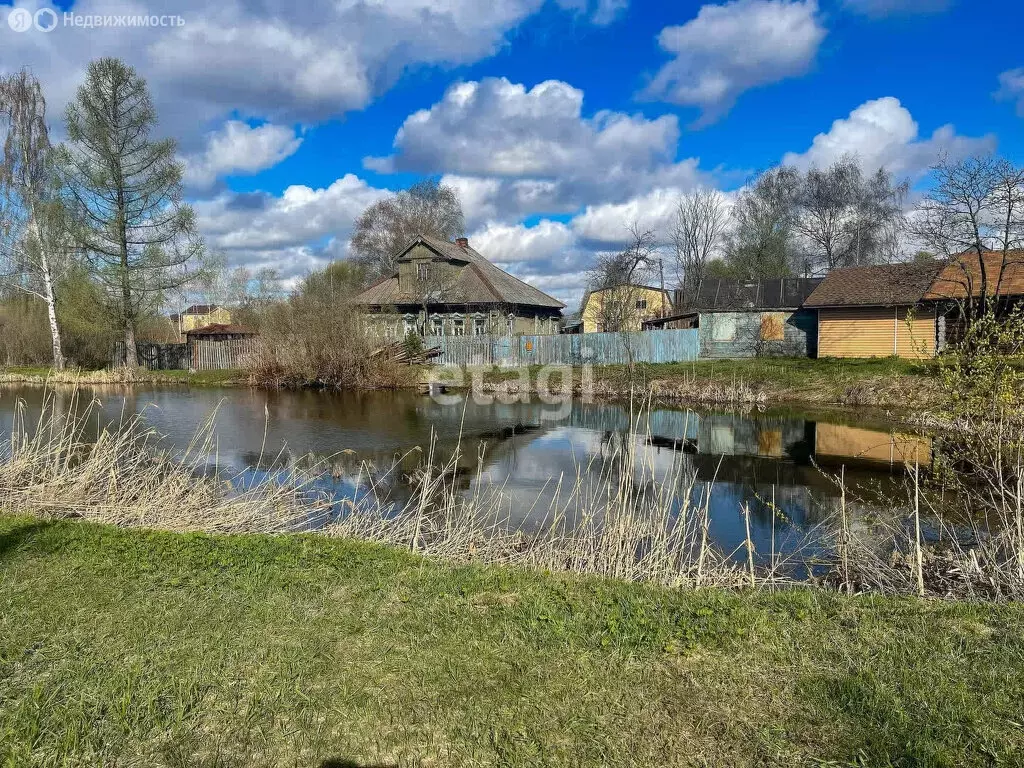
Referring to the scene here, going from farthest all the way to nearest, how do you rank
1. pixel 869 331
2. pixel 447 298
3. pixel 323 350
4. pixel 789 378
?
pixel 447 298 → pixel 323 350 → pixel 869 331 → pixel 789 378

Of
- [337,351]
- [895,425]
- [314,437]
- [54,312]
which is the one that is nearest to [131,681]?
[314,437]

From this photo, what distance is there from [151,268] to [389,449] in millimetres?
24409

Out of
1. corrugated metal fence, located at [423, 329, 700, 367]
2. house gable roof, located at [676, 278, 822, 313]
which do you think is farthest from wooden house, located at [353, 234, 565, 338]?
house gable roof, located at [676, 278, 822, 313]

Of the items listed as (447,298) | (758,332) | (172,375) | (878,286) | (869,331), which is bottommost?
(172,375)

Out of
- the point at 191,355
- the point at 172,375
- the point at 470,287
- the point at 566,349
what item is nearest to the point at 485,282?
the point at 470,287

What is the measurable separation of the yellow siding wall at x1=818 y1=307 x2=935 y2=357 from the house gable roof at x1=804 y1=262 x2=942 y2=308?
41cm

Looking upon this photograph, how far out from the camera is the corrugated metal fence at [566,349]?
2995 centimetres

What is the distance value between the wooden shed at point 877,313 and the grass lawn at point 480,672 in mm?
25774

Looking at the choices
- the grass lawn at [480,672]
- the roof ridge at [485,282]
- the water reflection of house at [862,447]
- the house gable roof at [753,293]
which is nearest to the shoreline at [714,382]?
the water reflection of house at [862,447]

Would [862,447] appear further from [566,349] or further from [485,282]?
[485,282]

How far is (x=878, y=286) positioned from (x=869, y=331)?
2.16m

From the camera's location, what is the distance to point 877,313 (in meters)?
27.5

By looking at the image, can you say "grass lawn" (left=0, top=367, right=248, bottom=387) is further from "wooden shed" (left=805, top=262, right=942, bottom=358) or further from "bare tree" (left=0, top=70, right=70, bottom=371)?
"wooden shed" (left=805, top=262, right=942, bottom=358)

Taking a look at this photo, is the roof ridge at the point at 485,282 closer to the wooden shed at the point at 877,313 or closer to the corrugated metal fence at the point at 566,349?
the corrugated metal fence at the point at 566,349
